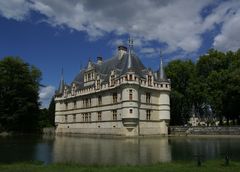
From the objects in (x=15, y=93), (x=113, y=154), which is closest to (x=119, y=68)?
(x=15, y=93)

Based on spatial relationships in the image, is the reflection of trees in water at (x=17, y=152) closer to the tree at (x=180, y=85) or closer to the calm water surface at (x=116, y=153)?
the calm water surface at (x=116, y=153)

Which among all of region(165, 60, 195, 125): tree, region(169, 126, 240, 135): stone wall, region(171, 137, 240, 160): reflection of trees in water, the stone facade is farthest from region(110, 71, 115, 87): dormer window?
region(171, 137, 240, 160): reflection of trees in water

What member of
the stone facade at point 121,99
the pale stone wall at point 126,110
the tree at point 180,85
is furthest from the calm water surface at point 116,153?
the tree at point 180,85

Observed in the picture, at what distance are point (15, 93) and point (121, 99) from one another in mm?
18516

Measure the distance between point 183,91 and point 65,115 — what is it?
69.9 ft

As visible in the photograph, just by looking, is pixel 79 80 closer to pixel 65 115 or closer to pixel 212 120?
pixel 65 115

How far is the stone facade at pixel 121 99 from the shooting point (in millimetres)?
41562

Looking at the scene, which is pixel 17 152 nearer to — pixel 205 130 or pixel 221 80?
pixel 205 130

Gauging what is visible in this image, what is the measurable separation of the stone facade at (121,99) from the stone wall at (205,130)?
1.59m

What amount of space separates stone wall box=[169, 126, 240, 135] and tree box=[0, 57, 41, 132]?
76.3 ft

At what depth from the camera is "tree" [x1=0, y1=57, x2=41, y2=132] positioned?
5041 centimetres

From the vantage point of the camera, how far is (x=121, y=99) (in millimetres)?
42438

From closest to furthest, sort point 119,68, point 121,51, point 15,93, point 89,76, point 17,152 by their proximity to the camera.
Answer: point 17,152, point 119,68, point 121,51, point 15,93, point 89,76

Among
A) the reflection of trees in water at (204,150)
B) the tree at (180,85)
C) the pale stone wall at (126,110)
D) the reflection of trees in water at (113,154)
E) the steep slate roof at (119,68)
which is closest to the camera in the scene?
the reflection of trees in water at (113,154)
